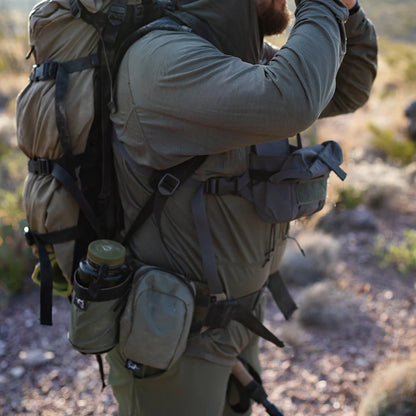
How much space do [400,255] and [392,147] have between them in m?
3.32

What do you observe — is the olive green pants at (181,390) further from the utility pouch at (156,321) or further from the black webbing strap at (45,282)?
the black webbing strap at (45,282)

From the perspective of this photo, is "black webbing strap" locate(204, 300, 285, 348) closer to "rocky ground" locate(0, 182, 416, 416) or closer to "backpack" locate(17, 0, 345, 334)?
"backpack" locate(17, 0, 345, 334)

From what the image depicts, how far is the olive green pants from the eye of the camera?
168 centimetres

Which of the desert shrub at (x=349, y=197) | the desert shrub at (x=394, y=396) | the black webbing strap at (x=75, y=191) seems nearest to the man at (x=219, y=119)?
the black webbing strap at (x=75, y=191)

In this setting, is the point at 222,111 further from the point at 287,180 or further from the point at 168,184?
the point at 287,180

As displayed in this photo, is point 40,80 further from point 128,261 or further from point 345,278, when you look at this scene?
point 345,278

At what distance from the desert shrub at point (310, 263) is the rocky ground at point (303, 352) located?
0.11 metres

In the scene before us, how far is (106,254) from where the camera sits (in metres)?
1.50

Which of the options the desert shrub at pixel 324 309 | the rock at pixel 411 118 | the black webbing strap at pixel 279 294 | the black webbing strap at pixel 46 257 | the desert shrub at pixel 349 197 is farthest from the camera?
the rock at pixel 411 118

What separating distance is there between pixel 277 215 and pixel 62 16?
3.12 ft

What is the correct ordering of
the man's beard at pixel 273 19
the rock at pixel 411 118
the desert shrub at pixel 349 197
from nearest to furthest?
the man's beard at pixel 273 19 → the desert shrub at pixel 349 197 → the rock at pixel 411 118

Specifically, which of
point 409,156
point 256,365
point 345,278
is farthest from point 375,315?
point 409,156

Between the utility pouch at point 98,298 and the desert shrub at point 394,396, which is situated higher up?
the utility pouch at point 98,298

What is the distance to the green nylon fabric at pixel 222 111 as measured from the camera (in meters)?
1.25
